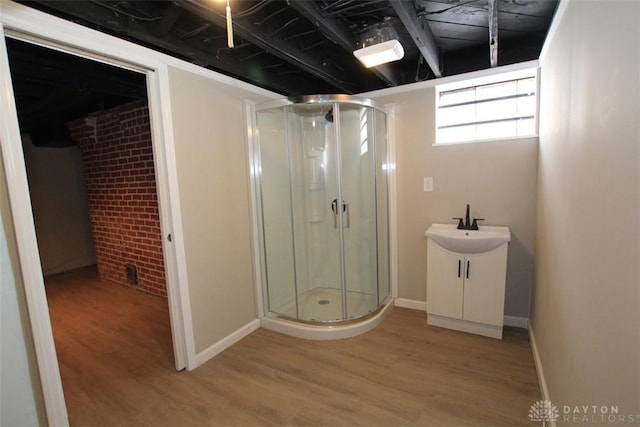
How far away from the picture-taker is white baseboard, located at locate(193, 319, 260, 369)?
2.17 metres

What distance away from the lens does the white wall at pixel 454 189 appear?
7.92 feet

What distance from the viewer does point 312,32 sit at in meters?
2.09

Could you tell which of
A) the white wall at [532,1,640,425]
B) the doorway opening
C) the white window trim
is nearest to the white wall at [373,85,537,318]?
the white window trim

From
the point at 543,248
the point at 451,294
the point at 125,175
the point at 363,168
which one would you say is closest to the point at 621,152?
the point at 543,248

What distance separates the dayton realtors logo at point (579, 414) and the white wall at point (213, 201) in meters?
2.12

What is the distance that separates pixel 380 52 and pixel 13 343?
2.57 m

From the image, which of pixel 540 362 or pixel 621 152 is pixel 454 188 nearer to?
pixel 540 362

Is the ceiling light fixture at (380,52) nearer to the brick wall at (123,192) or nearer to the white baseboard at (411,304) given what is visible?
the white baseboard at (411,304)

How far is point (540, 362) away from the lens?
1.88m

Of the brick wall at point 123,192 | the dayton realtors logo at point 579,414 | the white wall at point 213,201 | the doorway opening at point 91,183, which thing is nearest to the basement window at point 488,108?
the white wall at point 213,201

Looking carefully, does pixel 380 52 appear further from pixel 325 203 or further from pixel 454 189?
pixel 325 203

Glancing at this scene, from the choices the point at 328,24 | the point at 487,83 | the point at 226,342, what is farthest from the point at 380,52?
the point at 226,342

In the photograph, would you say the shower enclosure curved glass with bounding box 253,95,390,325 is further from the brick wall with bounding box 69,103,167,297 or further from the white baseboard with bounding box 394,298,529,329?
the brick wall with bounding box 69,103,167,297

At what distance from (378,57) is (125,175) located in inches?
125
